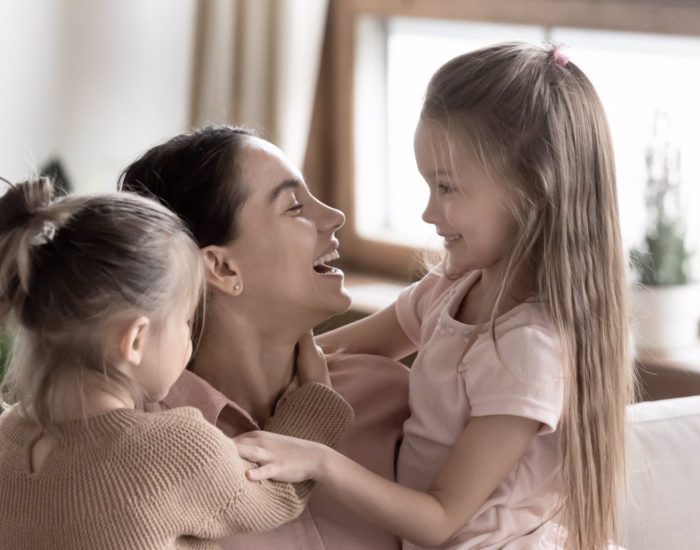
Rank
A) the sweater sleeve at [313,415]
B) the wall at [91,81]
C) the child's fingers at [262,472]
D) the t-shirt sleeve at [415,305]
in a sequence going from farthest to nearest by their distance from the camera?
the wall at [91,81] → the t-shirt sleeve at [415,305] → the sweater sleeve at [313,415] → the child's fingers at [262,472]

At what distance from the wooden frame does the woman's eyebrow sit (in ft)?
4.06

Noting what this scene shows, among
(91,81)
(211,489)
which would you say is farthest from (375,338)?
(91,81)

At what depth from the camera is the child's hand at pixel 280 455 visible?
1411 mm

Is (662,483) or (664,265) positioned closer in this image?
(662,483)

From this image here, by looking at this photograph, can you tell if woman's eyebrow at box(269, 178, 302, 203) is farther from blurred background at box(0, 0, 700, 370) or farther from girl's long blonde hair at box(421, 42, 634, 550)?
blurred background at box(0, 0, 700, 370)

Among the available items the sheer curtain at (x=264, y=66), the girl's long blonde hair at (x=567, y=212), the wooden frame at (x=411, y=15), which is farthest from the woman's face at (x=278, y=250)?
the sheer curtain at (x=264, y=66)

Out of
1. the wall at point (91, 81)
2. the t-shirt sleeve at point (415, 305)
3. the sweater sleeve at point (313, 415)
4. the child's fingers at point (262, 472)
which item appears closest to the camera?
Result: the child's fingers at point (262, 472)

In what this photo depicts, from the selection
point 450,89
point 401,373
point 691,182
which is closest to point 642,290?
point 691,182

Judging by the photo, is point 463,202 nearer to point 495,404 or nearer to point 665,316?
point 495,404

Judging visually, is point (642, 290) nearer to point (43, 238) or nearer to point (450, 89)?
point (450, 89)

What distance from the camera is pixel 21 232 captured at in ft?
4.39

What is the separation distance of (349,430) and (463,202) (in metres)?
0.38

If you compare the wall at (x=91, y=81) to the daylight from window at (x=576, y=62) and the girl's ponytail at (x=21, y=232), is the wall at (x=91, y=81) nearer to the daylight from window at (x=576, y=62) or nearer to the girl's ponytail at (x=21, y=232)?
the daylight from window at (x=576, y=62)

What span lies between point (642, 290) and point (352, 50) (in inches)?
46.3
